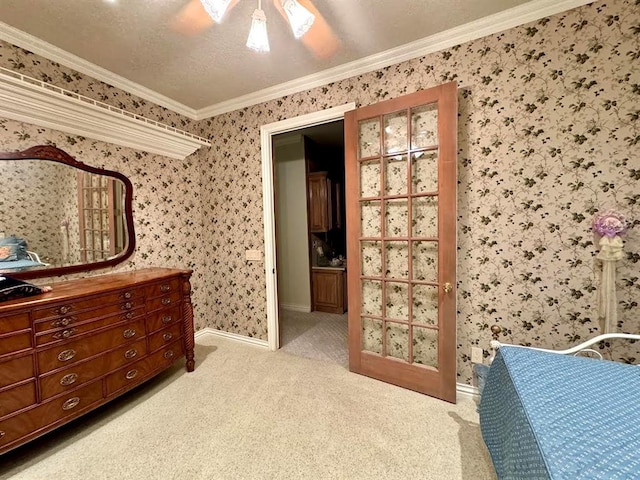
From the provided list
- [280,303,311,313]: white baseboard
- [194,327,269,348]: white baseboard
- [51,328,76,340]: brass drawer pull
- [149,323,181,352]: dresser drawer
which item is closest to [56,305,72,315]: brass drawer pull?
[51,328,76,340]: brass drawer pull

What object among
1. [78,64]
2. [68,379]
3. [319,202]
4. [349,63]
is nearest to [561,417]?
[68,379]

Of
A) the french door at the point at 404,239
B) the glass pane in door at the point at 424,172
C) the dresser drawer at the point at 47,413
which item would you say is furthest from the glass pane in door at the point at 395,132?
the dresser drawer at the point at 47,413

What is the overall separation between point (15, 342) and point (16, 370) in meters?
0.15

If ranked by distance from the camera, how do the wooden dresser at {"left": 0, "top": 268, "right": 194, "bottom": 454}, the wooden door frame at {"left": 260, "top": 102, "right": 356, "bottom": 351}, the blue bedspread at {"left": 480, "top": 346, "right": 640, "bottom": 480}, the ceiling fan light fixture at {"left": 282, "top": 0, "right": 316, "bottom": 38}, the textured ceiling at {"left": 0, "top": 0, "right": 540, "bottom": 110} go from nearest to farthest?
the blue bedspread at {"left": 480, "top": 346, "right": 640, "bottom": 480} → the ceiling fan light fixture at {"left": 282, "top": 0, "right": 316, "bottom": 38} → the wooden dresser at {"left": 0, "top": 268, "right": 194, "bottom": 454} → the textured ceiling at {"left": 0, "top": 0, "right": 540, "bottom": 110} → the wooden door frame at {"left": 260, "top": 102, "right": 356, "bottom": 351}

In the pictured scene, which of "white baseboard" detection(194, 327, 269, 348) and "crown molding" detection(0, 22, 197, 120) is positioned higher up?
"crown molding" detection(0, 22, 197, 120)

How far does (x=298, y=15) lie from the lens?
129 cm

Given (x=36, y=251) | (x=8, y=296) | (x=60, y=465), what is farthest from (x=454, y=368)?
(x=36, y=251)

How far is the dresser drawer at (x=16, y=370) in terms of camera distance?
1337 millimetres

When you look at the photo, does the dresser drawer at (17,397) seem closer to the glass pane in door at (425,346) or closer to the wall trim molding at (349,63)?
the wall trim molding at (349,63)

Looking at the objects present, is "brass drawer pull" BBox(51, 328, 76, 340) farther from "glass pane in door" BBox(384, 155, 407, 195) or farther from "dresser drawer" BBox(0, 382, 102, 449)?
"glass pane in door" BBox(384, 155, 407, 195)

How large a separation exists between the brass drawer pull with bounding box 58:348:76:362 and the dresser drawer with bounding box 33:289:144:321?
0.22m

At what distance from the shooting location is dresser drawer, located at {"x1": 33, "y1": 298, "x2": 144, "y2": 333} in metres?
1.49

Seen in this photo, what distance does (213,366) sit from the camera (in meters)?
2.48

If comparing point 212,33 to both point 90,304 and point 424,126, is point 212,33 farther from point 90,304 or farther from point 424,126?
point 90,304
